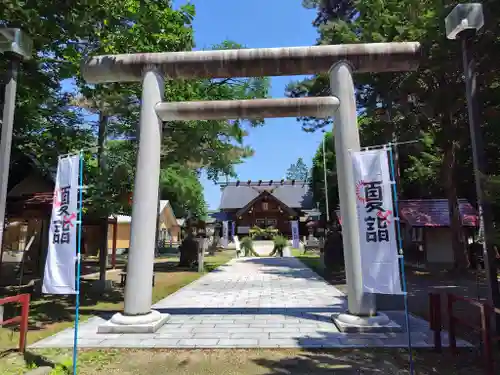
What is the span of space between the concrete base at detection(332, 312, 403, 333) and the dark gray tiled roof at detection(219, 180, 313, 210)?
40.6 m

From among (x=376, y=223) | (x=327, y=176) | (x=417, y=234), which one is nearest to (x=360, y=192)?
(x=376, y=223)

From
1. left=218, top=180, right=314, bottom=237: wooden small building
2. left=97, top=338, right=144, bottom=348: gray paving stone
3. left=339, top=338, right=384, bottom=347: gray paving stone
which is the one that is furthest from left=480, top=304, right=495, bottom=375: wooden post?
left=218, top=180, right=314, bottom=237: wooden small building

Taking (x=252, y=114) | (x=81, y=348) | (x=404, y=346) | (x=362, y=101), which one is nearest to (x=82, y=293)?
(x=81, y=348)

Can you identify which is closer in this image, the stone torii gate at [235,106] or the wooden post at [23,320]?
the wooden post at [23,320]

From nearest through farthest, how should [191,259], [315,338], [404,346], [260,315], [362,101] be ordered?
[404,346], [315,338], [260,315], [362,101], [191,259]

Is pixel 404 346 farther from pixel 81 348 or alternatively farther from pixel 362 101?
pixel 362 101

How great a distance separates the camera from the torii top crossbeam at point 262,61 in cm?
760

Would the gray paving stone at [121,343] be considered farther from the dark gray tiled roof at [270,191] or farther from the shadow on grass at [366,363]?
the dark gray tiled roof at [270,191]

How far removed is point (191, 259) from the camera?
19.7 metres

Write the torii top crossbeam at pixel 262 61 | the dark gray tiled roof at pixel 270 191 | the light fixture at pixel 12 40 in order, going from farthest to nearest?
1. the dark gray tiled roof at pixel 270 191
2. the torii top crossbeam at pixel 262 61
3. the light fixture at pixel 12 40

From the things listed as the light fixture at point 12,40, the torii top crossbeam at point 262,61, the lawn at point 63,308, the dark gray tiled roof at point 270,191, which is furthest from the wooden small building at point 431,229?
the dark gray tiled roof at point 270,191

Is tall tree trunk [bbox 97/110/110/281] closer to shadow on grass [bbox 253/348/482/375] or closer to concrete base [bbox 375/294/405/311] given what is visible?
shadow on grass [bbox 253/348/482/375]

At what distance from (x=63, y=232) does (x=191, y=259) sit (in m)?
14.4

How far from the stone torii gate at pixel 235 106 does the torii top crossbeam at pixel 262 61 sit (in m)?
0.02
